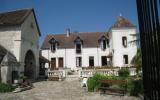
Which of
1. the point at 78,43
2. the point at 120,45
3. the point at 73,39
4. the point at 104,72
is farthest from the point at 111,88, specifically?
the point at 73,39

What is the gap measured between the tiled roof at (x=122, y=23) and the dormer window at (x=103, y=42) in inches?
172

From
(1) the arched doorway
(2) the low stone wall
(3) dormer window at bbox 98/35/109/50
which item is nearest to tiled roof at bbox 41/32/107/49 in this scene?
(3) dormer window at bbox 98/35/109/50

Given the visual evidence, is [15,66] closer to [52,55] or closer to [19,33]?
[19,33]

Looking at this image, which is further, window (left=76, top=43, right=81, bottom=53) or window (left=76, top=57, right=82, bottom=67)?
window (left=76, top=43, right=81, bottom=53)

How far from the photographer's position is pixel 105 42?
36.4 metres

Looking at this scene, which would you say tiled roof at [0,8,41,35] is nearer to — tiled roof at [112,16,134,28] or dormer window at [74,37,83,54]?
dormer window at [74,37,83,54]

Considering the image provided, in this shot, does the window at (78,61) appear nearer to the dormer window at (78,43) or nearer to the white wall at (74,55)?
the white wall at (74,55)

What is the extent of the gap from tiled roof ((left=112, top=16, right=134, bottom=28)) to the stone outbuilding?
39.8ft

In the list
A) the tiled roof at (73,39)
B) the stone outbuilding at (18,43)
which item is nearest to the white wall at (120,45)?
the tiled roof at (73,39)

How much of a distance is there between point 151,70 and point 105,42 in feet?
111

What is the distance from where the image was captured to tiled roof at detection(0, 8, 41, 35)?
2375 cm

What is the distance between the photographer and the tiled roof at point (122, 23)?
105 ft

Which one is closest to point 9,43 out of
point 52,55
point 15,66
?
point 15,66

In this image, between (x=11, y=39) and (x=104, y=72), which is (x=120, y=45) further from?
(x=11, y=39)
